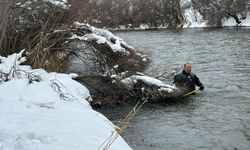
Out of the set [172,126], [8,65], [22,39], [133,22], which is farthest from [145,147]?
[133,22]

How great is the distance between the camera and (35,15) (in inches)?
560

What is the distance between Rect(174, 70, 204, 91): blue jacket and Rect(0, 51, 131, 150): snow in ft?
22.9

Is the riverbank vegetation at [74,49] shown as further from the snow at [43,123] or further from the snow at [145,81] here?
the snow at [43,123]

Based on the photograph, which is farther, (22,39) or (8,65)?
(22,39)

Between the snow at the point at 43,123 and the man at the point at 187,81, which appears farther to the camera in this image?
the man at the point at 187,81

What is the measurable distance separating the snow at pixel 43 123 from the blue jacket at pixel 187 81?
6.99m

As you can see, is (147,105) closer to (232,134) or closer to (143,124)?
(143,124)

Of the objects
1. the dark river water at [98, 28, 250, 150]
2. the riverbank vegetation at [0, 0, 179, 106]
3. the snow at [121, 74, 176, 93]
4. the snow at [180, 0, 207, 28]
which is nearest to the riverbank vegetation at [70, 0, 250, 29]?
the snow at [180, 0, 207, 28]

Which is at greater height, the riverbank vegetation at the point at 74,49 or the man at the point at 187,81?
the riverbank vegetation at the point at 74,49

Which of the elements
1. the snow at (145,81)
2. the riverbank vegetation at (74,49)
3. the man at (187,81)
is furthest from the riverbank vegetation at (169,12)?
the snow at (145,81)

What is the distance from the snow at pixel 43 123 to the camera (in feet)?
15.6

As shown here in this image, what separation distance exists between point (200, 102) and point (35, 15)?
19.2ft

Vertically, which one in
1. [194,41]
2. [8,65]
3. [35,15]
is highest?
[35,15]

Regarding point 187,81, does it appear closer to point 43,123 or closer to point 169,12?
point 43,123
